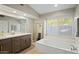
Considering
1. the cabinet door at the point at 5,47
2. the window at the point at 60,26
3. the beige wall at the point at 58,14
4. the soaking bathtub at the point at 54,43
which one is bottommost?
the cabinet door at the point at 5,47

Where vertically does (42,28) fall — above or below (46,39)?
above

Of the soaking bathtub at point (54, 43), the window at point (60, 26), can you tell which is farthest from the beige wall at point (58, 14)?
the soaking bathtub at point (54, 43)

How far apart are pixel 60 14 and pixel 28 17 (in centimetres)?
60

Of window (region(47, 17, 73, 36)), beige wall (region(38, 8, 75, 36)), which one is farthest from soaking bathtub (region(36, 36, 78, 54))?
beige wall (region(38, 8, 75, 36))

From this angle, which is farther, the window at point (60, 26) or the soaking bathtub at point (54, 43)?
the soaking bathtub at point (54, 43)

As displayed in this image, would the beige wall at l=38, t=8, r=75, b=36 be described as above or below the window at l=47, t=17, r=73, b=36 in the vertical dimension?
above

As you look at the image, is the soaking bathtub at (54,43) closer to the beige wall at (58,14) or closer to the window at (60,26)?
the window at (60,26)

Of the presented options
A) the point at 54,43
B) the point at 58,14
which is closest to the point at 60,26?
the point at 58,14

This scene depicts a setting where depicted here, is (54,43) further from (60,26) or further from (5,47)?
(5,47)

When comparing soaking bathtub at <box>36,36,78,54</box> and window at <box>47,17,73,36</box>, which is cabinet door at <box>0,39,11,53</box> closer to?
soaking bathtub at <box>36,36,78,54</box>

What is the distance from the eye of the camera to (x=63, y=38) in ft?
5.78

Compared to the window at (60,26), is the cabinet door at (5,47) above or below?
below
